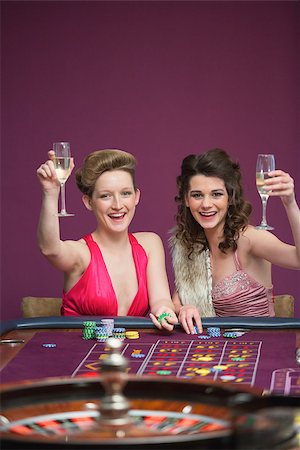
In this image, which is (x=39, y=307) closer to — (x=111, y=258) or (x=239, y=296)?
(x=111, y=258)

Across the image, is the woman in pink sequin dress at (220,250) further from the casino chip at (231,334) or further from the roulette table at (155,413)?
the roulette table at (155,413)

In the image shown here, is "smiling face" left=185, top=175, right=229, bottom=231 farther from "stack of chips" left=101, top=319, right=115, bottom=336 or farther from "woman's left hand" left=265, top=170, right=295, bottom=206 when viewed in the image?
"stack of chips" left=101, top=319, right=115, bottom=336

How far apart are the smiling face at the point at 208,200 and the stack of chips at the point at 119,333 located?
797 millimetres

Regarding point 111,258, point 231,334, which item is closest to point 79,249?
point 111,258

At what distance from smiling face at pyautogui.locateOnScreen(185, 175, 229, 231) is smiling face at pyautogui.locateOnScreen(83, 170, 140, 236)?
0.79ft

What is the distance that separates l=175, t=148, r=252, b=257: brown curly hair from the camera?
12.5ft

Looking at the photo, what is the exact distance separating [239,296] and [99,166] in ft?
2.41

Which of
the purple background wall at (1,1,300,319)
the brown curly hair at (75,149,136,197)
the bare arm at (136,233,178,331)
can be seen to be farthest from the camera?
the purple background wall at (1,1,300,319)

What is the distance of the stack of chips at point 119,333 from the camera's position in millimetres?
3023

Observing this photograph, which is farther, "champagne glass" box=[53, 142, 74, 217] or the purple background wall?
the purple background wall

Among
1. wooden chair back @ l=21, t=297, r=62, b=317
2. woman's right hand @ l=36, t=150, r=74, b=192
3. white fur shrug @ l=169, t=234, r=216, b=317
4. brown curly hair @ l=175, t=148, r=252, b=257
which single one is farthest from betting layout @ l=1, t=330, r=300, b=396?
wooden chair back @ l=21, t=297, r=62, b=317

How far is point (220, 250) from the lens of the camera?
3.86 meters

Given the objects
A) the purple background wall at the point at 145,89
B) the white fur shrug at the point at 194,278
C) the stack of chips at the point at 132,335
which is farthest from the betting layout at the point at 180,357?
the purple background wall at the point at 145,89

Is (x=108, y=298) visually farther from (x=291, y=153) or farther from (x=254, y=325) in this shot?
(x=291, y=153)
